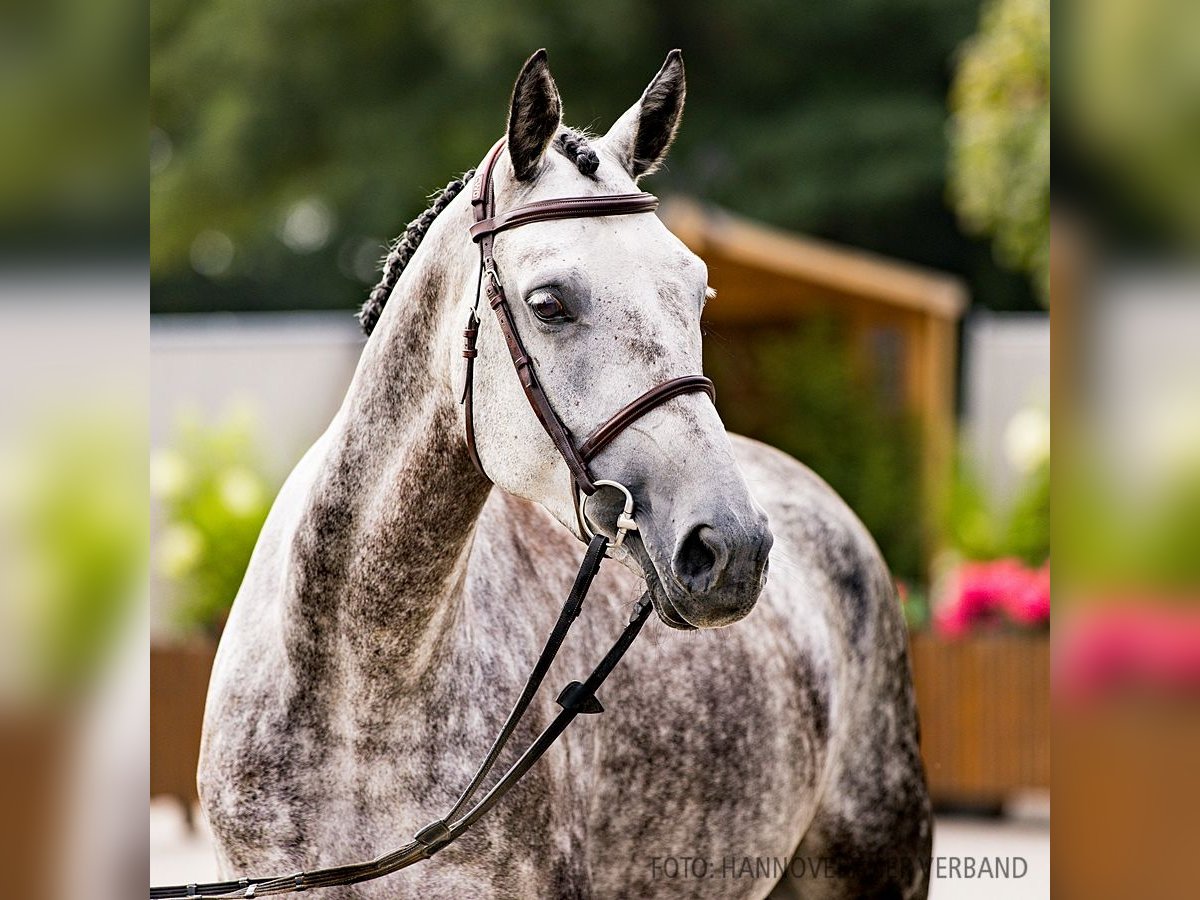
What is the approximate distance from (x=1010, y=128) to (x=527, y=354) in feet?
29.2

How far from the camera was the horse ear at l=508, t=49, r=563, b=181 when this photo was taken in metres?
1.80

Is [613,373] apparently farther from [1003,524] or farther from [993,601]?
[1003,524]

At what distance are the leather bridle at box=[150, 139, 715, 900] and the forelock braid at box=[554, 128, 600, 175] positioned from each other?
8 cm

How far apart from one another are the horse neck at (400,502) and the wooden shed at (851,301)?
245 inches

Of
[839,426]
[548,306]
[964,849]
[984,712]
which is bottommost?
[964,849]

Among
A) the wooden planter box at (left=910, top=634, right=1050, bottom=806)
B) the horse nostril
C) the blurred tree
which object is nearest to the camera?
the horse nostril

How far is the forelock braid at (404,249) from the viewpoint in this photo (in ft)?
7.09

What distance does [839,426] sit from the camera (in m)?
9.00

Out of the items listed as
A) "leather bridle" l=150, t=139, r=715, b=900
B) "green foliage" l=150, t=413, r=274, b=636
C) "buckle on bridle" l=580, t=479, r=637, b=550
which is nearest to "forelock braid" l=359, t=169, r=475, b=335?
"leather bridle" l=150, t=139, r=715, b=900

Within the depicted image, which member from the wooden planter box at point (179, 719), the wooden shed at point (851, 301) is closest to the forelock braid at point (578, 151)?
the wooden planter box at point (179, 719)

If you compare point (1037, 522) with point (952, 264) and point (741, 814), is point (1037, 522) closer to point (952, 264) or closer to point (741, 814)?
point (741, 814)
